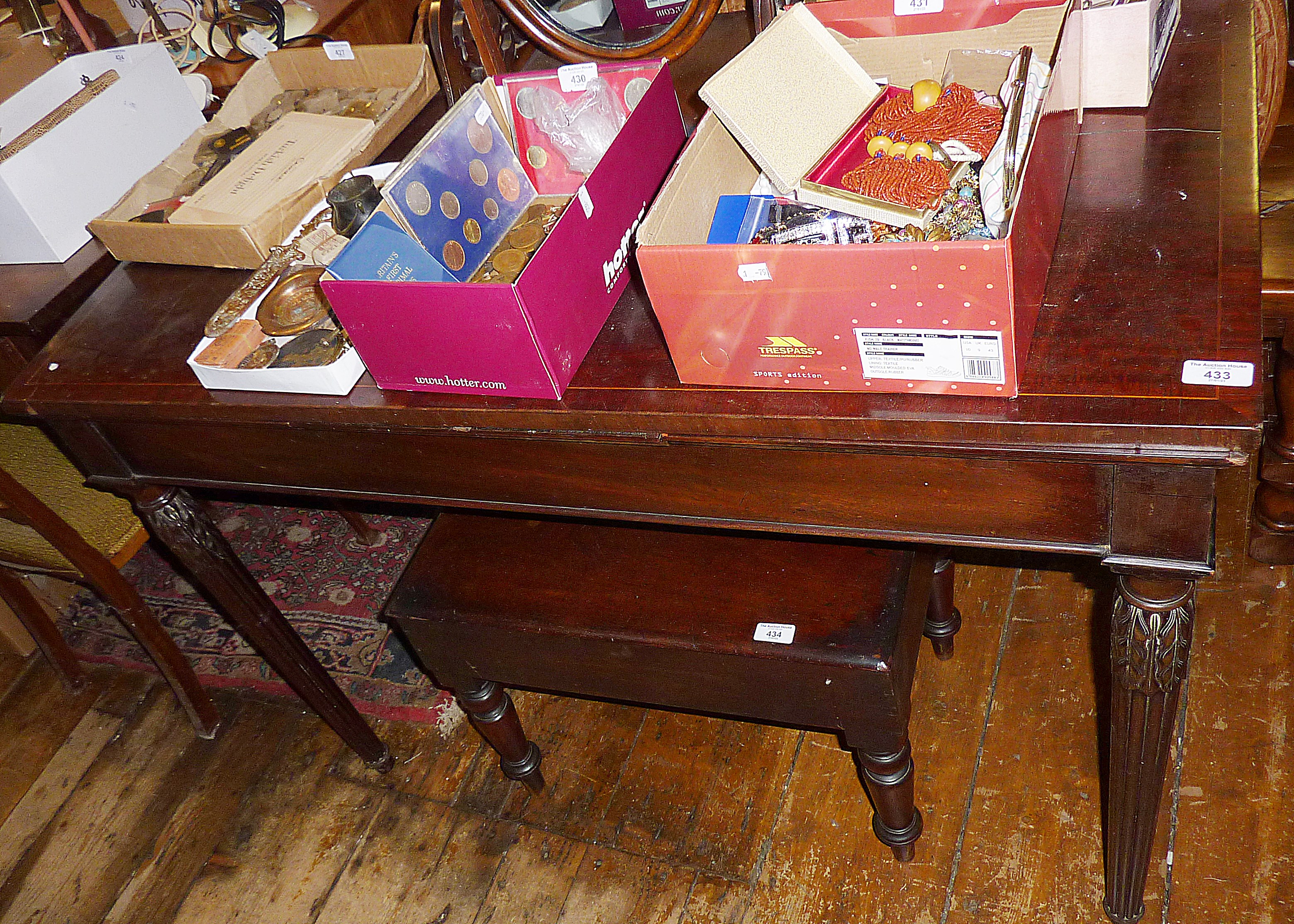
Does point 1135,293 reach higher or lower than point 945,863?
higher

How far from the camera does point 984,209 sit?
32.7 inches

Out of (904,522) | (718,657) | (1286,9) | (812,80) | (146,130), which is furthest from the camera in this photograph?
(146,130)

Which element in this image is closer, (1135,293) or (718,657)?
(1135,293)

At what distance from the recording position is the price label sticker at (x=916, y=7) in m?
1.00

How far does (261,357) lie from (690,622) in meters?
0.57

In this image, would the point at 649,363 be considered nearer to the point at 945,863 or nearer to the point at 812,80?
the point at 812,80

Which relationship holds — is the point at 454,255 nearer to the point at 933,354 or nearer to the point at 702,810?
the point at 933,354

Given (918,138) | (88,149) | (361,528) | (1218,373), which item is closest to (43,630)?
(361,528)

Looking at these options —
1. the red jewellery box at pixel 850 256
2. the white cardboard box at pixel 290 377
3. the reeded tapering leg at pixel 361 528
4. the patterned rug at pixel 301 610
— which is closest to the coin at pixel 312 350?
the white cardboard box at pixel 290 377

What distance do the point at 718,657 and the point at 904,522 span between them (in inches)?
13.2

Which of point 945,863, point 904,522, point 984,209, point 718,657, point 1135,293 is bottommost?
point 945,863

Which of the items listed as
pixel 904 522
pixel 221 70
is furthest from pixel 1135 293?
pixel 221 70

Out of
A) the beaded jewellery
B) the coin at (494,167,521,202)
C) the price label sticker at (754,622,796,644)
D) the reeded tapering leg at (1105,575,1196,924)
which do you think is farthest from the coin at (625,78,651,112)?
the reeded tapering leg at (1105,575,1196,924)

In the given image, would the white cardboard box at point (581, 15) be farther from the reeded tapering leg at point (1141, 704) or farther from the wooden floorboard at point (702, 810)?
the wooden floorboard at point (702, 810)
